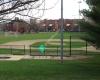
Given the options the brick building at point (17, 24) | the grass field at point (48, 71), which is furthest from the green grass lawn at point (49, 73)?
the brick building at point (17, 24)

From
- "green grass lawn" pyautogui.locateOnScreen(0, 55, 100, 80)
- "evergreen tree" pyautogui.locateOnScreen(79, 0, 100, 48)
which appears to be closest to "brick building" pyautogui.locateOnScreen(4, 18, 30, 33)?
"green grass lawn" pyautogui.locateOnScreen(0, 55, 100, 80)

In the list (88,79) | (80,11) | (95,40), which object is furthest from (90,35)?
(88,79)

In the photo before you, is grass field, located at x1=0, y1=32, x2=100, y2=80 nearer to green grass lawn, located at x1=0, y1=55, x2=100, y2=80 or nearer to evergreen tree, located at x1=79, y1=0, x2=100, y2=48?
green grass lawn, located at x1=0, y1=55, x2=100, y2=80

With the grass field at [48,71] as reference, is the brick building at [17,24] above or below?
above

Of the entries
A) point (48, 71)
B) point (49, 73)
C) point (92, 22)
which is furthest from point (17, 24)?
point (92, 22)

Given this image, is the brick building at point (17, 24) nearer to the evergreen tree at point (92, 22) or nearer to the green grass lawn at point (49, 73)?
the green grass lawn at point (49, 73)

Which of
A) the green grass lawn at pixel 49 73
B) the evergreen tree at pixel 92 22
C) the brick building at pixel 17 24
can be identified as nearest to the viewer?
the brick building at pixel 17 24

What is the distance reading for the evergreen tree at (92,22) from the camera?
23.4 metres

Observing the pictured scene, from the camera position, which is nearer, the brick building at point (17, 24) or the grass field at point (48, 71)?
the brick building at point (17, 24)

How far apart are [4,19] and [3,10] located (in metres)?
0.42

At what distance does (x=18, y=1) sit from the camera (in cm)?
1150

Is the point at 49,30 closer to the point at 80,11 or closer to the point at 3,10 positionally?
the point at 80,11

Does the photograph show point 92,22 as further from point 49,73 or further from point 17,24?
point 17,24

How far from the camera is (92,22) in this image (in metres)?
24.5
